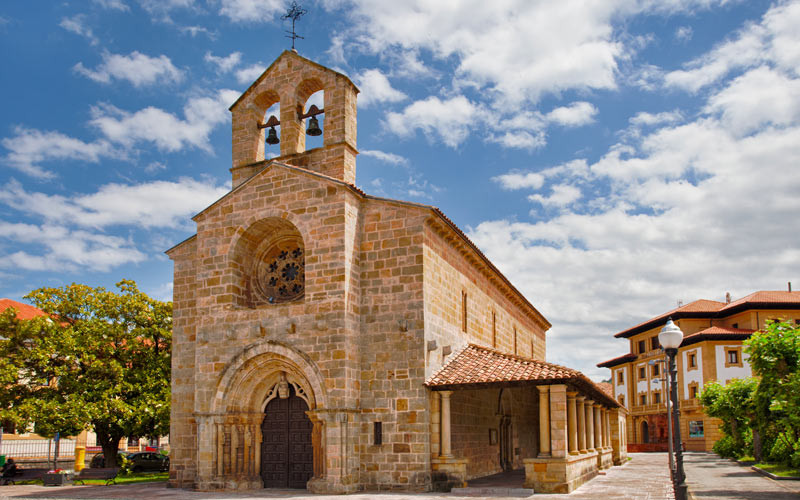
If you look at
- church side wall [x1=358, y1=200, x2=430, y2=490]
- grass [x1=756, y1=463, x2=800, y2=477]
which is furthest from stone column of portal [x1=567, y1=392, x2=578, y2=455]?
grass [x1=756, y1=463, x2=800, y2=477]

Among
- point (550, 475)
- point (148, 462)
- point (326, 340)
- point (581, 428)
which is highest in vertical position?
point (326, 340)

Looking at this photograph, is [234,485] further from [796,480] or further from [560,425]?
[796,480]

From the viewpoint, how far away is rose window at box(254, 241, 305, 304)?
2039cm

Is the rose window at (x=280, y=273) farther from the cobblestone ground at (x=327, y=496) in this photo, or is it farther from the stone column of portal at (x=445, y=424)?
the cobblestone ground at (x=327, y=496)

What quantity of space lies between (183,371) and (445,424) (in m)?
8.50

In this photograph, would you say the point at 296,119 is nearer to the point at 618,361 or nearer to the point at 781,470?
the point at 781,470

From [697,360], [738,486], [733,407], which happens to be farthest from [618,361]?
[738,486]

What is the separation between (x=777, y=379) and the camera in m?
19.4

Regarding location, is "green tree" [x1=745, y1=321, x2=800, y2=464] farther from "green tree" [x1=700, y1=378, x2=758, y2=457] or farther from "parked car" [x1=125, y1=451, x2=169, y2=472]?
"parked car" [x1=125, y1=451, x2=169, y2=472]

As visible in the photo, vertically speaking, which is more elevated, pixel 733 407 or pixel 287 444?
pixel 287 444

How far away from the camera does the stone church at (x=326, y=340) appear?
1764cm

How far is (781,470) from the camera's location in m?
25.8

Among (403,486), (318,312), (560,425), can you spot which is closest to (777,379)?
(560,425)

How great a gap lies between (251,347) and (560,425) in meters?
8.63
